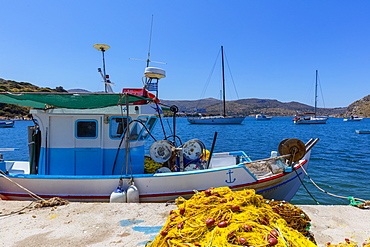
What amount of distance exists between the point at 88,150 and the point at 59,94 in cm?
186

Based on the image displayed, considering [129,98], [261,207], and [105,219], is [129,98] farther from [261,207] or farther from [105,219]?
[261,207]

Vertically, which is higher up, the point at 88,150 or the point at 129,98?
the point at 129,98

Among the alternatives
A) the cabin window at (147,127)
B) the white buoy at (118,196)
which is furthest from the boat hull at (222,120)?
the white buoy at (118,196)

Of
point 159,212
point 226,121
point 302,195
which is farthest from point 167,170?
point 226,121

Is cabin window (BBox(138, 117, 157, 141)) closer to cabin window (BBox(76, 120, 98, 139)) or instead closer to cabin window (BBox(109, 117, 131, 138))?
cabin window (BBox(109, 117, 131, 138))

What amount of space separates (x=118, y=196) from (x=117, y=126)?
1799 millimetres

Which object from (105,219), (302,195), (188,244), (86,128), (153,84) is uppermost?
(153,84)

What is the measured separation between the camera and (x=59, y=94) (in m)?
4.93

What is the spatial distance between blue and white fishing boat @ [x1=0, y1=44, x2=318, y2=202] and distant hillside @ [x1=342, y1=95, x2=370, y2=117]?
165m

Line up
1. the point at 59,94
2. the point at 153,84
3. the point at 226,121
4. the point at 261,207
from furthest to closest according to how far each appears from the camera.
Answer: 1. the point at 226,121
2. the point at 153,84
3. the point at 59,94
4. the point at 261,207

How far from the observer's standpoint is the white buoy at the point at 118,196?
5.37m

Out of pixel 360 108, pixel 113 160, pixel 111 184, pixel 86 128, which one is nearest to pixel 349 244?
pixel 111 184

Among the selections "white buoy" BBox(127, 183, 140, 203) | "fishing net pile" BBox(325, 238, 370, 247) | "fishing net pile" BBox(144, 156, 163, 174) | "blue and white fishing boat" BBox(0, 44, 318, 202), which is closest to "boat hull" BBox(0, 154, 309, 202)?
"blue and white fishing boat" BBox(0, 44, 318, 202)

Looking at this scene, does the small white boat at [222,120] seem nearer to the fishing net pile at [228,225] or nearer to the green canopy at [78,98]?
the green canopy at [78,98]
